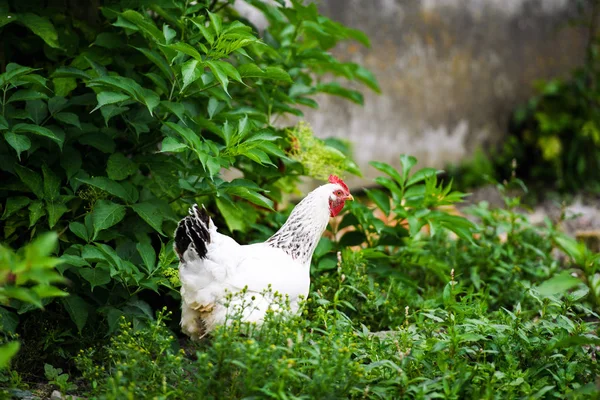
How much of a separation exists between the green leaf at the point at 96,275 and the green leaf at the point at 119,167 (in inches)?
17.2

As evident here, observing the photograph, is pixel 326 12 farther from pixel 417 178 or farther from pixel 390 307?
pixel 390 307

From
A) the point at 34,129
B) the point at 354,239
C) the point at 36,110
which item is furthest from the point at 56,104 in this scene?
the point at 354,239


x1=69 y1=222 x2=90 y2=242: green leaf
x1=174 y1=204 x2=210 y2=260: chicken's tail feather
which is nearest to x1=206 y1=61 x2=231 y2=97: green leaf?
x1=174 y1=204 x2=210 y2=260: chicken's tail feather

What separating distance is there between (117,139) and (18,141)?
2.24 feet

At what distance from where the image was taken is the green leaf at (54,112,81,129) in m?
3.13

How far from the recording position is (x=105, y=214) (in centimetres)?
308

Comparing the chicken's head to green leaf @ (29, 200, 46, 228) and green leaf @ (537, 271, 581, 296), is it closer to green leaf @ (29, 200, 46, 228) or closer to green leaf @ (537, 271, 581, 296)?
green leaf @ (537, 271, 581, 296)

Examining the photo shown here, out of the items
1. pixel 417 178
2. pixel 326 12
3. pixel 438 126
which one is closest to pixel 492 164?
pixel 438 126

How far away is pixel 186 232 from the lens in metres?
2.88

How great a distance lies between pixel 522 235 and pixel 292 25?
7.05ft

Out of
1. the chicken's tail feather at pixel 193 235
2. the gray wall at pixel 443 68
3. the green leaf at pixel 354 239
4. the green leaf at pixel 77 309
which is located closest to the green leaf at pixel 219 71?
the chicken's tail feather at pixel 193 235

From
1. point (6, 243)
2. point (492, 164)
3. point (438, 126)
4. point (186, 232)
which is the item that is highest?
point (186, 232)

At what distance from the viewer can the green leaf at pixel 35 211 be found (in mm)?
3026

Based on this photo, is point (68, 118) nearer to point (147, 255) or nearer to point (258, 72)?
point (147, 255)
